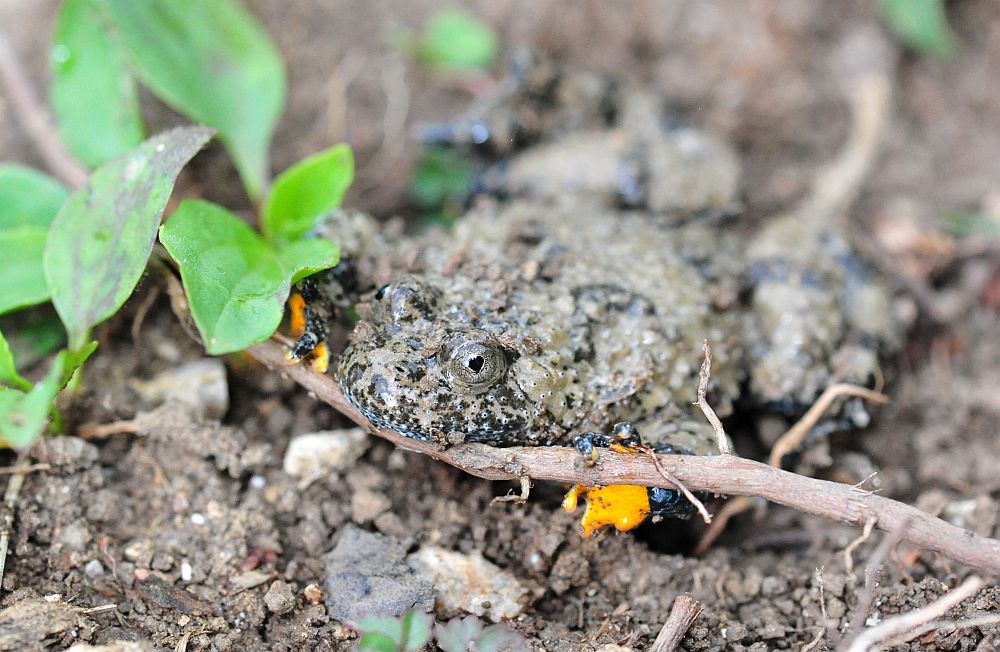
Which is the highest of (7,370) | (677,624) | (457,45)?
(457,45)

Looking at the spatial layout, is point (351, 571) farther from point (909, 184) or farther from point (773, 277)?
point (909, 184)

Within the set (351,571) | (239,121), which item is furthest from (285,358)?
(239,121)

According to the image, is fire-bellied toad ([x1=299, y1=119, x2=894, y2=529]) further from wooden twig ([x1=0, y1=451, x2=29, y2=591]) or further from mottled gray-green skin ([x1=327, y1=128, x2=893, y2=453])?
wooden twig ([x1=0, y1=451, x2=29, y2=591])

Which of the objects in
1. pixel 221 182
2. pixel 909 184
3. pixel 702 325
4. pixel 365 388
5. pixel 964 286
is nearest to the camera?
pixel 365 388

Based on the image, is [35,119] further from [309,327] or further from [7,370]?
[309,327]

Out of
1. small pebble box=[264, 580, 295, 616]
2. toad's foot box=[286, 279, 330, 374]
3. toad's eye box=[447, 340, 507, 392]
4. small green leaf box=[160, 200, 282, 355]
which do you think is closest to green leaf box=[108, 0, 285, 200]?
small green leaf box=[160, 200, 282, 355]

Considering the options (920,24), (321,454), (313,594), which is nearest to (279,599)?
(313,594)

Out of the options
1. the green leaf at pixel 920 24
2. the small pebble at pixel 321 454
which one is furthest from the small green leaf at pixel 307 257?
the green leaf at pixel 920 24
